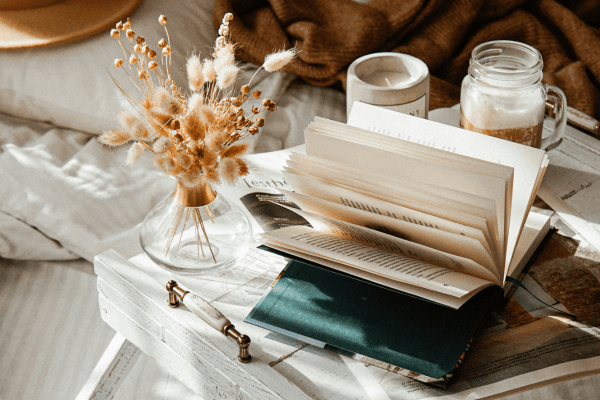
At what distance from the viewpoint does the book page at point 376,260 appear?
1.69 ft

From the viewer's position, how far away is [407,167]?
568 millimetres

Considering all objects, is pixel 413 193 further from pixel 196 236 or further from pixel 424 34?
pixel 424 34

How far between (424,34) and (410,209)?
96 cm

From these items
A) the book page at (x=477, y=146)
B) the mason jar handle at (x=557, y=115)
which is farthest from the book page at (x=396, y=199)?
the mason jar handle at (x=557, y=115)

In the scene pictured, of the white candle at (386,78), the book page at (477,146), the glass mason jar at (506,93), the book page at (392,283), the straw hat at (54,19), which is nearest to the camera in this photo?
the book page at (392,283)

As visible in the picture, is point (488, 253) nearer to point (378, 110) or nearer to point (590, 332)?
point (590, 332)

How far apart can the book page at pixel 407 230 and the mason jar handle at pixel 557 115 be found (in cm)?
36

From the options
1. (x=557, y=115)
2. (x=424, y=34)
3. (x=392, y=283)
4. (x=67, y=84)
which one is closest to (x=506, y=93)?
(x=557, y=115)

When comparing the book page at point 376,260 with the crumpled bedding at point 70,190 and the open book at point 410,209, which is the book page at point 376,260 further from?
the crumpled bedding at point 70,190

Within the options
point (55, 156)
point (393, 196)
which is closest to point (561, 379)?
point (393, 196)

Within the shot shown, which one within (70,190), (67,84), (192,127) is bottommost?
(70,190)

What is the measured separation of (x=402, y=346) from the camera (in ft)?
1.79

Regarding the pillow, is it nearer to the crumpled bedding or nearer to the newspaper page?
the crumpled bedding

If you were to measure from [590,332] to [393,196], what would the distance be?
23cm
